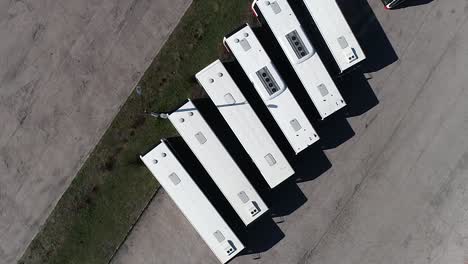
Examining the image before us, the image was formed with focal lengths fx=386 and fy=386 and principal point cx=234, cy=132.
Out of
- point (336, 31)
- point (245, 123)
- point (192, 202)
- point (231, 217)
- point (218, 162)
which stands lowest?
point (231, 217)

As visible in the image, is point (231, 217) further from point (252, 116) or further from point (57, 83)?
point (57, 83)

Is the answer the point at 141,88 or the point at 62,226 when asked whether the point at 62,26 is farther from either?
the point at 62,226

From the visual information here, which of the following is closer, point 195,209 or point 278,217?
point 195,209

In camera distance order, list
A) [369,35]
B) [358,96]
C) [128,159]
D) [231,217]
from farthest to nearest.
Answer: [358,96]
[369,35]
[231,217]
[128,159]

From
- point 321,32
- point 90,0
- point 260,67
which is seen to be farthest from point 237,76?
point 90,0

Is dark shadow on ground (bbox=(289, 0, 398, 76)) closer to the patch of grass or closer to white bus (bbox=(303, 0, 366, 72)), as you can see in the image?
white bus (bbox=(303, 0, 366, 72))

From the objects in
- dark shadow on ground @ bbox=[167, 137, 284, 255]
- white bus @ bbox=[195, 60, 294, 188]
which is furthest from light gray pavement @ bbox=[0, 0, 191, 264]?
dark shadow on ground @ bbox=[167, 137, 284, 255]

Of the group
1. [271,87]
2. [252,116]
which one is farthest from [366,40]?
[252,116]
